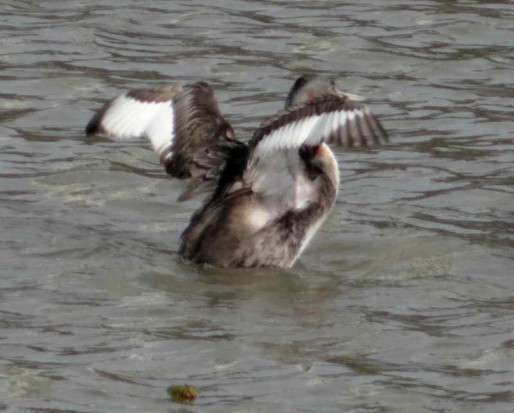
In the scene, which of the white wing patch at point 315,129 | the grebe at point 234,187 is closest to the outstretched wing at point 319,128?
the white wing patch at point 315,129

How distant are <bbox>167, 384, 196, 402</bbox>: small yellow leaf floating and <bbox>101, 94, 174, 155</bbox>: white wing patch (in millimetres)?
2372

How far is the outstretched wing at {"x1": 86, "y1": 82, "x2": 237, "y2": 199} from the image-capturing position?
27.1 ft

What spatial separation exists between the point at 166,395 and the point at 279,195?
7.44 ft

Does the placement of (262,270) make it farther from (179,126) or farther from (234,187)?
(179,126)

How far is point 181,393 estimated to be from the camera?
620 cm

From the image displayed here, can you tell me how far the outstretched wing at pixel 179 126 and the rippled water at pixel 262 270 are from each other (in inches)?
20.8

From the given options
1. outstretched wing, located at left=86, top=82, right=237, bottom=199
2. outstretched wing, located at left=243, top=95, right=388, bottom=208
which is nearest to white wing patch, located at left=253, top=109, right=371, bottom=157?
outstretched wing, located at left=243, top=95, right=388, bottom=208

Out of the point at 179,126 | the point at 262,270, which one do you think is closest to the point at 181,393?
the point at 262,270

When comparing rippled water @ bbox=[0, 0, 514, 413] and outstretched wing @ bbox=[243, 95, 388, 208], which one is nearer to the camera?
rippled water @ bbox=[0, 0, 514, 413]

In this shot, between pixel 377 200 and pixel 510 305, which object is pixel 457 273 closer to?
pixel 510 305

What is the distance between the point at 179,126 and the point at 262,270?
0.88 meters

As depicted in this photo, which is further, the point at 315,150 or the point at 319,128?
the point at 315,150

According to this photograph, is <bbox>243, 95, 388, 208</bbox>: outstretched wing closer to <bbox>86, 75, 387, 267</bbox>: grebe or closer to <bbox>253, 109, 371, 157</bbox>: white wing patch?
<bbox>253, 109, 371, 157</bbox>: white wing patch

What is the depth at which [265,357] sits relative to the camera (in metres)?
6.84
